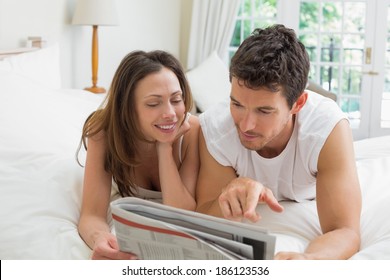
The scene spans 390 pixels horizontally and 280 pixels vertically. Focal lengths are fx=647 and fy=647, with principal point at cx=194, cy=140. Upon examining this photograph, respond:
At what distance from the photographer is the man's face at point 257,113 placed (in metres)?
1.57

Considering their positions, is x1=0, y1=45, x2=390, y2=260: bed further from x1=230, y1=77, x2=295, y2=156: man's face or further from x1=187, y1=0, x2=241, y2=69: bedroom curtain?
x1=187, y1=0, x2=241, y2=69: bedroom curtain

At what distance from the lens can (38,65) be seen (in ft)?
8.91

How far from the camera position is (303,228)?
169cm

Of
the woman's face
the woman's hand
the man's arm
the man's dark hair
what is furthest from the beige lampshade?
the woman's hand

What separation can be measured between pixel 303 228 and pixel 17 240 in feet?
2.36

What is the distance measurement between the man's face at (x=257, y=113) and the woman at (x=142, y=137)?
226 mm

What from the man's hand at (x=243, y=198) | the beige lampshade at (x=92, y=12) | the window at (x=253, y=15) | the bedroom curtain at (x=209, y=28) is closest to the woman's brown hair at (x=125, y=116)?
the man's hand at (x=243, y=198)

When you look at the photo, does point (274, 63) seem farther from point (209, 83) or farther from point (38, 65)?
point (209, 83)

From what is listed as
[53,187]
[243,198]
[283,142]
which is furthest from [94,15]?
[243,198]

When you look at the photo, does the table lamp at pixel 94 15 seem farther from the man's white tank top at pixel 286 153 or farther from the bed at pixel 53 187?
the man's white tank top at pixel 286 153

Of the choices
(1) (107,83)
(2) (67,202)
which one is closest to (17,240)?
(2) (67,202)

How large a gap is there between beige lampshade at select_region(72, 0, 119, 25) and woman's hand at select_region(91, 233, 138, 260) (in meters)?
2.40

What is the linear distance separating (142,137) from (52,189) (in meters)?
0.30
